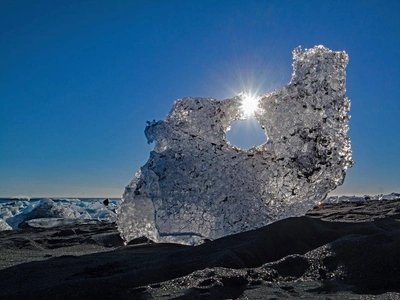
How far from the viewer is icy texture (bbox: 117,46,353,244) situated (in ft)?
11.5

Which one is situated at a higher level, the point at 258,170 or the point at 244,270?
the point at 258,170

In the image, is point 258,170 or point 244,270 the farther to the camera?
point 258,170

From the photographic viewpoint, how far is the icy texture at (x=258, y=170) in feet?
11.5

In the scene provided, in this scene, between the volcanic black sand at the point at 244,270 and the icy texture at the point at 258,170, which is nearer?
the volcanic black sand at the point at 244,270

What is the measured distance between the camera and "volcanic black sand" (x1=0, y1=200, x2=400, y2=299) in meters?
1.87

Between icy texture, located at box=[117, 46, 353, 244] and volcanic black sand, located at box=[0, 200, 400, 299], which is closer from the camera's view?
volcanic black sand, located at box=[0, 200, 400, 299]

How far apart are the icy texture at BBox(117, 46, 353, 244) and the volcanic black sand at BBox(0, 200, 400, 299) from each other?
423mm

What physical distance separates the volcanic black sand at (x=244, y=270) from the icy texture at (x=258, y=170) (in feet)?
1.39

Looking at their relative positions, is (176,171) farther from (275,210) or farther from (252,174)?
(275,210)

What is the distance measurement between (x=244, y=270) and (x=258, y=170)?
1.64 m

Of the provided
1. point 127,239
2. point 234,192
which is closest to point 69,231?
point 127,239

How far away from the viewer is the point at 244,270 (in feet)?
7.01

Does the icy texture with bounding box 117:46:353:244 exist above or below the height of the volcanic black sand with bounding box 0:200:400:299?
above

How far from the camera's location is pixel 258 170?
3.66 meters
